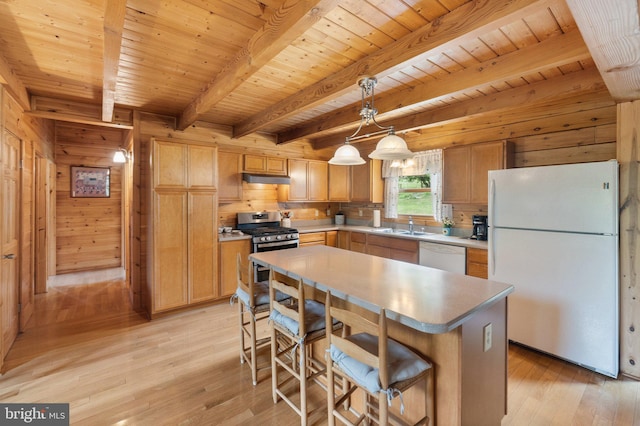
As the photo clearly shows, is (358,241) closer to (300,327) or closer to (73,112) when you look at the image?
(300,327)

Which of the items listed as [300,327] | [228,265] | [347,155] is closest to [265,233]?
[228,265]

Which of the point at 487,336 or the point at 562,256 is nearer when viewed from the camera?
the point at 487,336

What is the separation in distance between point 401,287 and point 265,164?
11.4 ft

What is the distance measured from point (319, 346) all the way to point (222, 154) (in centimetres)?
312

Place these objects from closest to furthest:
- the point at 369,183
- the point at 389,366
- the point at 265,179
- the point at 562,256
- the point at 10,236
→ the point at 389,366 < the point at 562,256 < the point at 10,236 < the point at 265,179 < the point at 369,183

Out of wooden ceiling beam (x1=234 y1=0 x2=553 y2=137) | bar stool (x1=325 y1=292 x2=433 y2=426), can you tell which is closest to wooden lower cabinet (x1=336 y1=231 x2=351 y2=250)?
wooden ceiling beam (x1=234 y1=0 x2=553 y2=137)

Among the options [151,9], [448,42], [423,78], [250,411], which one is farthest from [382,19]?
[250,411]

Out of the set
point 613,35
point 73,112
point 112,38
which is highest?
point 73,112

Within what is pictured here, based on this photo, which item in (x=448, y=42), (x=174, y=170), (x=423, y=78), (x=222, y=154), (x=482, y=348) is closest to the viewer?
(x=482, y=348)

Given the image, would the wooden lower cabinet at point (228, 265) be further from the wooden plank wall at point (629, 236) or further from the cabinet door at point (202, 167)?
the wooden plank wall at point (629, 236)

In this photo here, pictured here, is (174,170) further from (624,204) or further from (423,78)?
(624,204)

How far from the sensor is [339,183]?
5.46 metres

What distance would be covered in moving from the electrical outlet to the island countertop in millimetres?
182

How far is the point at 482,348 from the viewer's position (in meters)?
1.59
